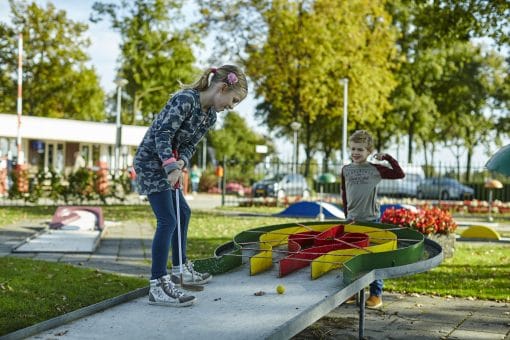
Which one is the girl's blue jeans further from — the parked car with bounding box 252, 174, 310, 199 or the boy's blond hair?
the parked car with bounding box 252, 174, 310, 199

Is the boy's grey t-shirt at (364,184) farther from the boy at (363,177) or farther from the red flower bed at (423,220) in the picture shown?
the red flower bed at (423,220)

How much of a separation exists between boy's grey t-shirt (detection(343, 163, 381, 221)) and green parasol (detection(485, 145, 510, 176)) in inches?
54.5

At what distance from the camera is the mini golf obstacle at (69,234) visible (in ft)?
31.7

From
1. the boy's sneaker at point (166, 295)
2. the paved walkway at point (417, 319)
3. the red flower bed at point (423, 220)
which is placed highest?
the red flower bed at point (423, 220)

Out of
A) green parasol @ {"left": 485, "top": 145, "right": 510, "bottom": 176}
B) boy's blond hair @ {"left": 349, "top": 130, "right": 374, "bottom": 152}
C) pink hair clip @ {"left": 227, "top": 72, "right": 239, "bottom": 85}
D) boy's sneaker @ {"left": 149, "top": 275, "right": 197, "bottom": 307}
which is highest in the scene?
pink hair clip @ {"left": 227, "top": 72, "right": 239, "bottom": 85}

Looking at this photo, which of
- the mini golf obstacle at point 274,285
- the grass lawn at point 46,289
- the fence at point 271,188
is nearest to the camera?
the mini golf obstacle at point 274,285

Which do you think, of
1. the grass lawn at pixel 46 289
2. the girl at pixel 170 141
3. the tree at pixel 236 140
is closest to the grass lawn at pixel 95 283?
the grass lawn at pixel 46 289

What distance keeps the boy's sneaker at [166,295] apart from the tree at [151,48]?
30.8 m

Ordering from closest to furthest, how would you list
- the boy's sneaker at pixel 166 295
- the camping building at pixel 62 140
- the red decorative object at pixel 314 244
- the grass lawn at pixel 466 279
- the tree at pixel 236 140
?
the boy's sneaker at pixel 166 295 → the red decorative object at pixel 314 244 → the grass lawn at pixel 466 279 → the camping building at pixel 62 140 → the tree at pixel 236 140

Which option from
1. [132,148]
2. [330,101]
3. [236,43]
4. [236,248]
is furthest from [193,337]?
[132,148]

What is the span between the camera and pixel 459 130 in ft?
151

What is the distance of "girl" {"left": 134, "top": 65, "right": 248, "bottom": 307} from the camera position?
4.12 m

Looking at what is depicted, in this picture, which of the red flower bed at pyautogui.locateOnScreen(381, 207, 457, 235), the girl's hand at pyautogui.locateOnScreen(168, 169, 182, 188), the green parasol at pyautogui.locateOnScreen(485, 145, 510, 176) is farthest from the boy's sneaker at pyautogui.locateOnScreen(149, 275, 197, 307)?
the red flower bed at pyautogui.locateOnScreen(381, 207, 457, 235)

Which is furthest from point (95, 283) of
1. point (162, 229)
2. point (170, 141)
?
point (170, 141)
